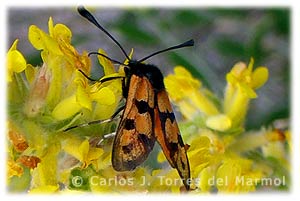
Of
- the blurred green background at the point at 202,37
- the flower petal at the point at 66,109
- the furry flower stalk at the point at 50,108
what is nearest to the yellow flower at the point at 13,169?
the furry flower stalk at the point at 50,108

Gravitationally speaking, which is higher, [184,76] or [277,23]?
[277,23]

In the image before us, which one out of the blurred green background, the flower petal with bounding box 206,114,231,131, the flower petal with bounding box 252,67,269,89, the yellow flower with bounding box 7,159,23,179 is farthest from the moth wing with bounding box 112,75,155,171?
the blurred green background

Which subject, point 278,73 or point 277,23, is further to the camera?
point 278,73

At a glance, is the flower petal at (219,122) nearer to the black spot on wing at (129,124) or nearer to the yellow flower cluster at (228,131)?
the yellow flower cluster at (228,131)

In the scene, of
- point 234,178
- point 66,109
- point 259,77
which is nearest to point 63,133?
point 66,109

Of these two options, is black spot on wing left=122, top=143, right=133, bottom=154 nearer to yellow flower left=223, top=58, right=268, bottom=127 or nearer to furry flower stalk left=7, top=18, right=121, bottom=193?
furry flower stalk left=7, top=18, right=121, bottom=193
